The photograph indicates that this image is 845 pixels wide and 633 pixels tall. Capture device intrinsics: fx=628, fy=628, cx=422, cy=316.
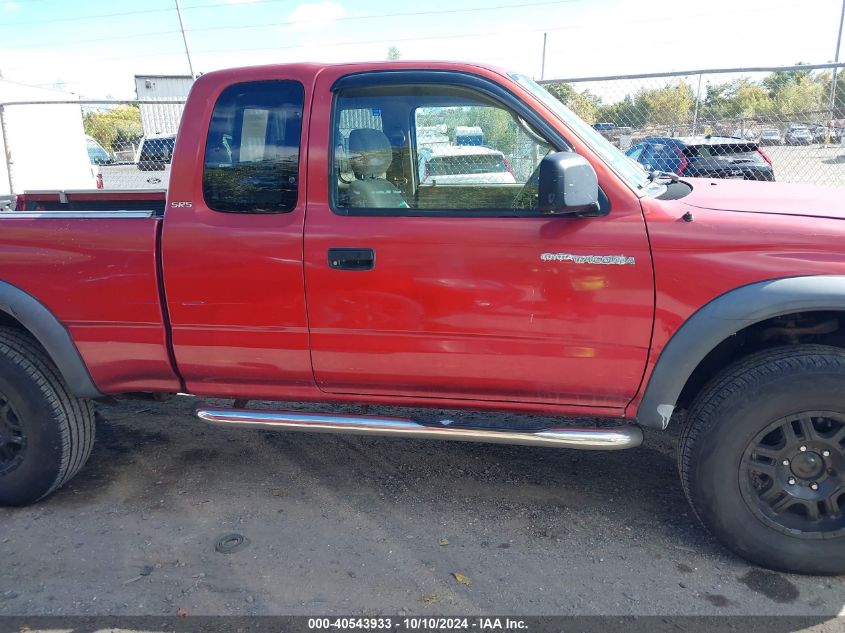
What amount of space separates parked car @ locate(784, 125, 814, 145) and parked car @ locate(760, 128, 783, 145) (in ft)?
0.34

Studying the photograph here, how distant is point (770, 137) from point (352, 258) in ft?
24.4

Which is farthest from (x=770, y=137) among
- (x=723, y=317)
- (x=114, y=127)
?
(x=114, y=127)

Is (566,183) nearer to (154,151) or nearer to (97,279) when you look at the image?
(97,279)

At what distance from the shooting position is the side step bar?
8.93 feet

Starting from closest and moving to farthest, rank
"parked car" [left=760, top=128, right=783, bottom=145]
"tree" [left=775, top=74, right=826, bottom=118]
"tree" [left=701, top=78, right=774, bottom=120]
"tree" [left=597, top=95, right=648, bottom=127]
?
"tree" [left=597, top=95, right=648, bottom=127] < "parked car" [left=760, top=128, right=783, bottom=145] < "tree" [left=701, top=78, right=774, bottom=120] < "tree" [left=775, top=74, right=826, bottom=118]

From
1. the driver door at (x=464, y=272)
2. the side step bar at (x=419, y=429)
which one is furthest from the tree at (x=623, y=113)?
the side step bar at (x=419, y=429)

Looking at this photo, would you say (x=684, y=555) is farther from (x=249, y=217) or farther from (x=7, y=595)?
(x=7, y=595)

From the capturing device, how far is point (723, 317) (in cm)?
Answer: 247

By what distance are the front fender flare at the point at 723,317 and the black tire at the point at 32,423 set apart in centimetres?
282

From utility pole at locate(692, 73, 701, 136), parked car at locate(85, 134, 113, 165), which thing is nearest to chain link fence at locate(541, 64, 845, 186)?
utility pole at locate(692, 73, 701, 136)

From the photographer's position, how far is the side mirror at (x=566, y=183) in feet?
7.93

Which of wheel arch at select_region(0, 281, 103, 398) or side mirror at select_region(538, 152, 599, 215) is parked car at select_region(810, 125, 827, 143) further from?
wheel arch at select_region(0, 281, 103, 398)

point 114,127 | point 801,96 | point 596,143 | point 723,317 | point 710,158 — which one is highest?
point 801,96

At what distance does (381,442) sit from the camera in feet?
13.0
